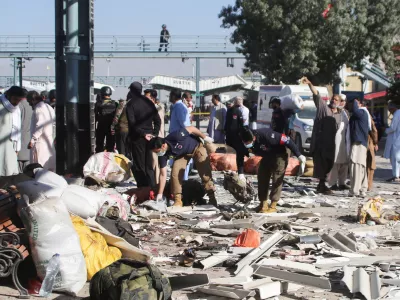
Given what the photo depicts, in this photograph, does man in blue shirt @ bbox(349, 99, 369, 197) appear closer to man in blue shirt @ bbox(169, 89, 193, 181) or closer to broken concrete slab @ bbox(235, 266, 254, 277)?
man in blue shirt @ bbox(169, 89, 193, 181)

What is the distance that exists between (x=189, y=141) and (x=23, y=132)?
311cm

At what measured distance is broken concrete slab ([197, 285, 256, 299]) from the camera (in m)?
6.33

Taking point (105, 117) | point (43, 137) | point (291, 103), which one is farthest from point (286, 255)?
point (105, 117)

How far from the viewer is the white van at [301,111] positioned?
23.8 m

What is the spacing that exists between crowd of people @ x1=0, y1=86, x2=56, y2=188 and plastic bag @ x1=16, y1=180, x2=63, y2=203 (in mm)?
2224

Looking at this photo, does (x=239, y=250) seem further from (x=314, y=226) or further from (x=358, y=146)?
(x=358, y=146)

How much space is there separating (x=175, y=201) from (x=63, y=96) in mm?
2239

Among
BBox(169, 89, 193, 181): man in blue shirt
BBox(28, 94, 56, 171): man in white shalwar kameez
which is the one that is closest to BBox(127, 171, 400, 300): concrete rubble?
BBox(28, 94, 56, 171): man in white shalwar kameez

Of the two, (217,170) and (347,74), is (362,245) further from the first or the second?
(347,74)

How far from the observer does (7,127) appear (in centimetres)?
993

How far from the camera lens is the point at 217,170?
1688cm

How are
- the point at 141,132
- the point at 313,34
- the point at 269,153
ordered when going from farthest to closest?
the point at 313,34 → the point at 141,132 → the point at 269,153

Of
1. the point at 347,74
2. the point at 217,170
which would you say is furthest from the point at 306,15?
the point at 217,170

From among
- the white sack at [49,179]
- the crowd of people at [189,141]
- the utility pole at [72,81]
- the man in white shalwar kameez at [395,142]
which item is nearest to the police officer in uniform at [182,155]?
the crowd of people at [189,141]
